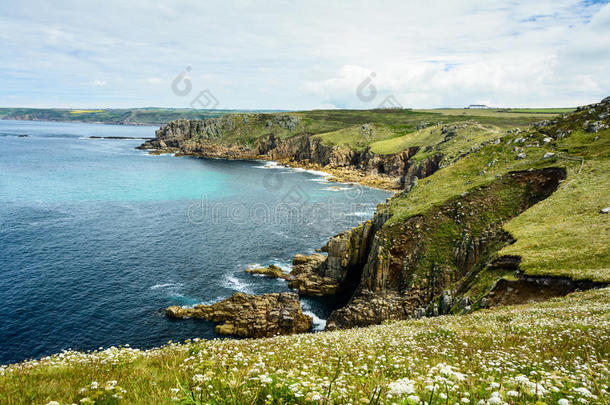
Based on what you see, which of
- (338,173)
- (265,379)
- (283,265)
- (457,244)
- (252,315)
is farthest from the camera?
(338,173)

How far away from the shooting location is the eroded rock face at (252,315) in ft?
Answer: 133

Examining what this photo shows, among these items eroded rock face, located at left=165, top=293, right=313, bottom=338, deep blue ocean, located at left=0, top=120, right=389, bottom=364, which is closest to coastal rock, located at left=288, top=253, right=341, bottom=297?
deep blue ocean, located at left=0, top=120, right=389, bottom=364

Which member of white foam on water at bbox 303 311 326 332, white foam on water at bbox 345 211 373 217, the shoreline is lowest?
white foam on water at bbox 303 311 326 332

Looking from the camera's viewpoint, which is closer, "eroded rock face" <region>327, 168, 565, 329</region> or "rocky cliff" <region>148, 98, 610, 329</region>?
"rocky cliff" <region>148, 98, 610, 329</region>

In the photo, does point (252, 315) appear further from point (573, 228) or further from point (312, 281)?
point (573, 228)

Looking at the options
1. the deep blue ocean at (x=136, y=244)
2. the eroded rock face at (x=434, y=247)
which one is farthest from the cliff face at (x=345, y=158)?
the eroded rock face at (x=434, y=247)

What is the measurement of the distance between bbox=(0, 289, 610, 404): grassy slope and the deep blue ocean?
30525mm

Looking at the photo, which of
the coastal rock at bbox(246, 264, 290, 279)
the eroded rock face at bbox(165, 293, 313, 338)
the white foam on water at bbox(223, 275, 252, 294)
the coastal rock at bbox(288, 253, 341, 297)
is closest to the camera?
the eroded rock face at bbox(165, 293, 313, 338)

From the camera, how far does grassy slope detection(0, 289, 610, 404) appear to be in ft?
18.1

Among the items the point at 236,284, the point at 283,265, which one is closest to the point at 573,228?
the point at 283,265

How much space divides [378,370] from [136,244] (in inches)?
2505

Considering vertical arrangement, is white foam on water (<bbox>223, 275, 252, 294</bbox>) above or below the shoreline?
below

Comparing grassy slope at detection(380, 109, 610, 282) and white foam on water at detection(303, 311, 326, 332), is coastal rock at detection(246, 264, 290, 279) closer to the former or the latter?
white foam on water at detection(303, 311, 326, 332)

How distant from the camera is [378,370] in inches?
359
